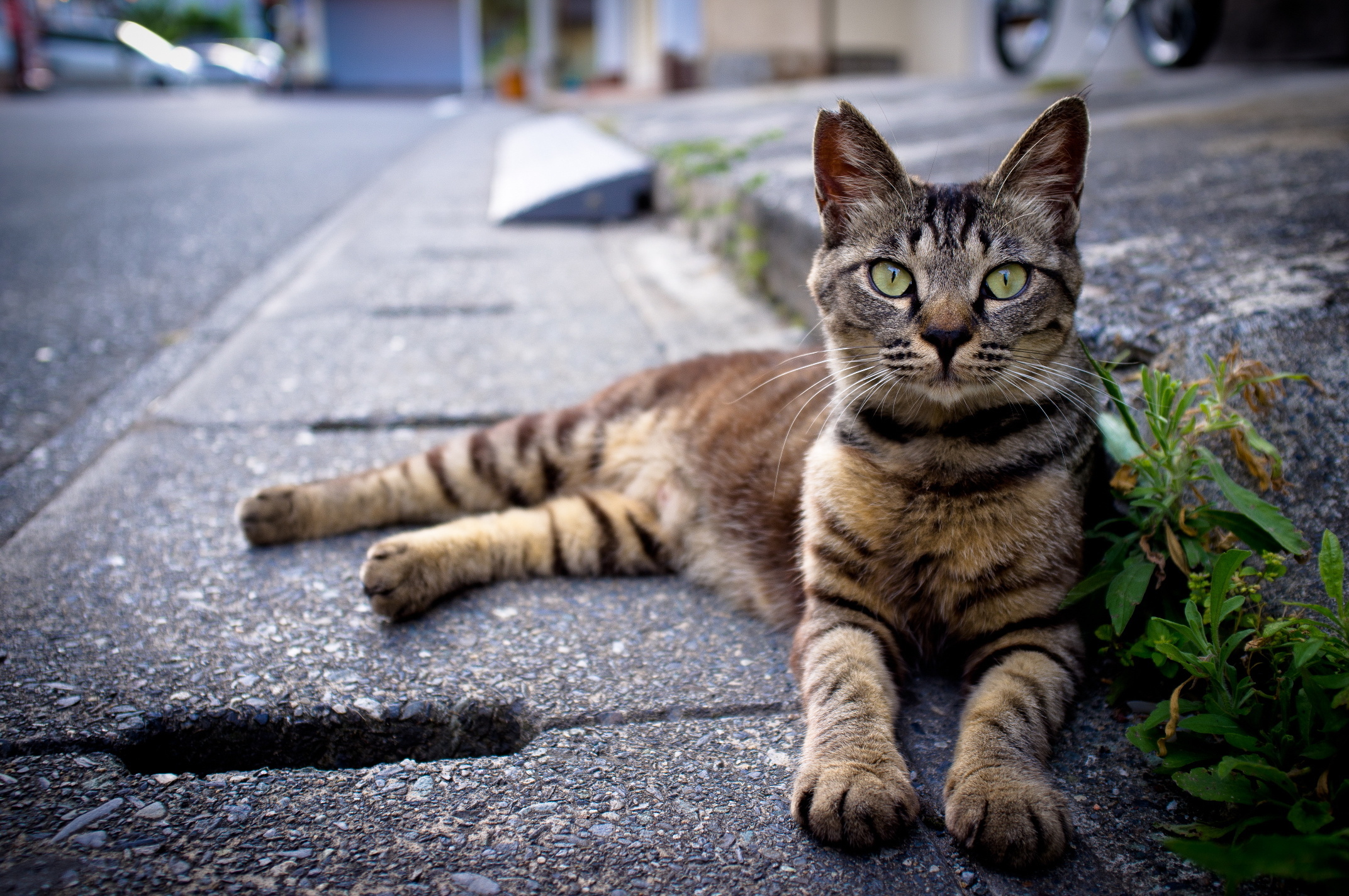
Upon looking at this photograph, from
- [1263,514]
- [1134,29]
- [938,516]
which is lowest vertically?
[938,516]

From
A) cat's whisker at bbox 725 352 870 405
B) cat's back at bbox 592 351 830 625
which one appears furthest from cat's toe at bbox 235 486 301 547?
cat's whisker at bbox 725 352 870 405

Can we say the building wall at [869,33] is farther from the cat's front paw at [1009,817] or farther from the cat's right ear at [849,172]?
the cat's front paw at [1009,817]

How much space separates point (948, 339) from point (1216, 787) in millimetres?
844

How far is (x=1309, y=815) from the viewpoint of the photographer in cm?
126

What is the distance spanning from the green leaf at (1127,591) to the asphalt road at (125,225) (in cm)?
288

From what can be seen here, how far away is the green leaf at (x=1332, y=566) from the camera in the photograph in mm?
1396

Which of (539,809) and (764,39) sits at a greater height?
(764,39)

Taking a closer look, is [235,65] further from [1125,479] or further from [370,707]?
[1125,479]

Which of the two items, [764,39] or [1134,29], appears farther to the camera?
[764,39]

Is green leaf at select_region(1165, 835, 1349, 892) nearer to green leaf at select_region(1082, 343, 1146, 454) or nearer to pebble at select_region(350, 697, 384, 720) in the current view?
green leaf at select_region(1082, 343, 1146, 454)

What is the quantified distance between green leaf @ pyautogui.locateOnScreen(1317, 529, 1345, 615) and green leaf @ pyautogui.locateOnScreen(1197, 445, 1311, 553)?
2.5 inches

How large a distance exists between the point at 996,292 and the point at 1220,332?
49 centimetres

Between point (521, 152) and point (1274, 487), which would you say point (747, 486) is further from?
point (521, 152)

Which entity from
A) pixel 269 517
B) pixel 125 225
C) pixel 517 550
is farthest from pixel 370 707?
pixel 125 225
